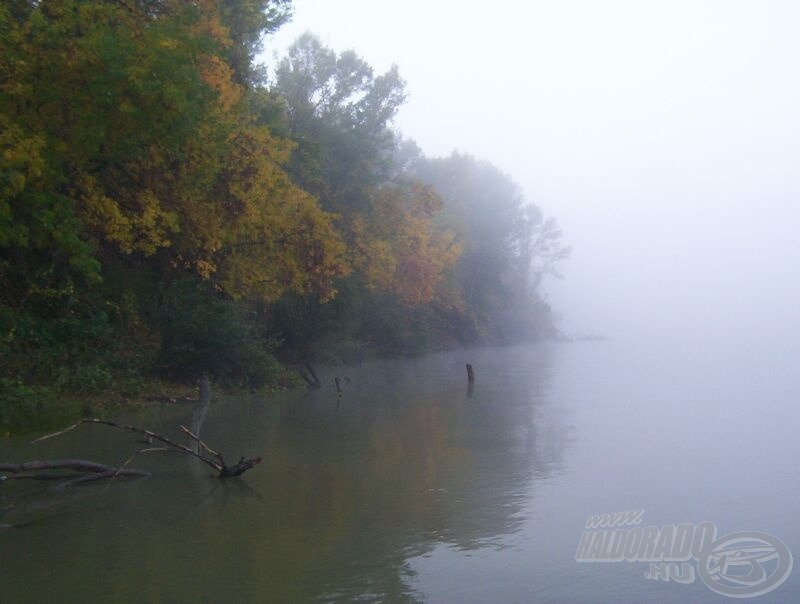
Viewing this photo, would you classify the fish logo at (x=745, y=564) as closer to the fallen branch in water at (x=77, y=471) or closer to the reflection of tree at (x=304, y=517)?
the reflection of tree at (x=304, y=517)

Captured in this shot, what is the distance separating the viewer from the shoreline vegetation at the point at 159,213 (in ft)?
53.1

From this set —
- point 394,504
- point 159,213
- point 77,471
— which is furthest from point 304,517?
point 159,213

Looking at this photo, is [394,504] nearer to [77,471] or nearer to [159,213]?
[77,471]

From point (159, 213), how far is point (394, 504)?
1041 cm

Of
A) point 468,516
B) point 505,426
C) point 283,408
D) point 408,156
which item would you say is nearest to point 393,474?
point 468,516

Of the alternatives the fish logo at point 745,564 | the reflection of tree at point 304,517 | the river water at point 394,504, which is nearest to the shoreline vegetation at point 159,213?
A: the river water at point 394,504

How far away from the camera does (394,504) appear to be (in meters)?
11.3

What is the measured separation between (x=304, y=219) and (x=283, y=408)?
5.41 m

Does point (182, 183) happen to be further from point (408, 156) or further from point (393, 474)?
point (408, 156)

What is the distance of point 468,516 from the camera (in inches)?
418

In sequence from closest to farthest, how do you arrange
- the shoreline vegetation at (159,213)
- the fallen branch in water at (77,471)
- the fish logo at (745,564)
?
the fish logo at (745,564) < the fallen branch in water at (77,471) < the shoreline vegetation at (159,213)

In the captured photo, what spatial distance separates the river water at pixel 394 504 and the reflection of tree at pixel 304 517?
33 millimetres

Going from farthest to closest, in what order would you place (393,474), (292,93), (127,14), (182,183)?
(292,93), (182,183), (127,14), (393,474)

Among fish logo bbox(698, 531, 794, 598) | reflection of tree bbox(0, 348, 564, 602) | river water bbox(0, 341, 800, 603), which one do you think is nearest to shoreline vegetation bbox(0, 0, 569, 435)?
river water bbox(0, 341, 800, 603)
